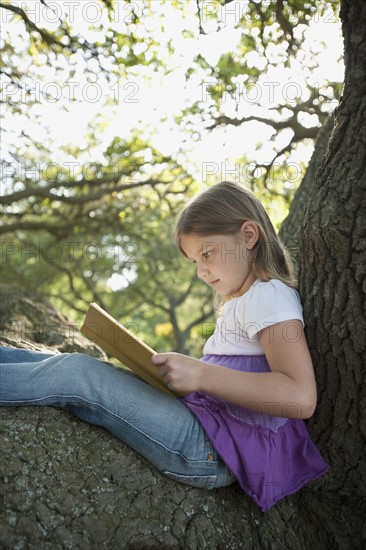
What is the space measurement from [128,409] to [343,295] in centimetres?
100

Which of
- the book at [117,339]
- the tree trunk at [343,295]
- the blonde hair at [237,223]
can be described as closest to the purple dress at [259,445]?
the tree trunk at [343,295]

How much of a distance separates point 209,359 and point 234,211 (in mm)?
709

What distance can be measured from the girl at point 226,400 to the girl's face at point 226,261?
11 cm

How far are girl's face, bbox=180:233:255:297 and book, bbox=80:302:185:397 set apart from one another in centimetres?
52

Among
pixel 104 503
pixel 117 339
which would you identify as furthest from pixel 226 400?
pixel 104 503

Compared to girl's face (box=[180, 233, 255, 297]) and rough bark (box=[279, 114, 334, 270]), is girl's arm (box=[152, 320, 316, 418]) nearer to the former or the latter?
girl's face (box=[180, 233, 255, 297])

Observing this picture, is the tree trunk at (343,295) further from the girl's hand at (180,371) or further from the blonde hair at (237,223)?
the girl's hand at (180,371)

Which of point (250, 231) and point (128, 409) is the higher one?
point (250, 231)

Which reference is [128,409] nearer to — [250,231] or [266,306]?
[266,306]

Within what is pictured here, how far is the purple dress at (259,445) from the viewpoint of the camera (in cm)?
213

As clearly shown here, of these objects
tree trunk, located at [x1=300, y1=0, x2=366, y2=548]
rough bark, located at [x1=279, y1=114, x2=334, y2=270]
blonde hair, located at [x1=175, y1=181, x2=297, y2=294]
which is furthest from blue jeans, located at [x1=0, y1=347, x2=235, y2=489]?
rough bark, located at [x1=279, y1=114, x2=334, y2=270]

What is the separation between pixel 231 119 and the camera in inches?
214

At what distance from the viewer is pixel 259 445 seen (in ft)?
7.16

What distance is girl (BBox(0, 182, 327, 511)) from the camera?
2.07m
